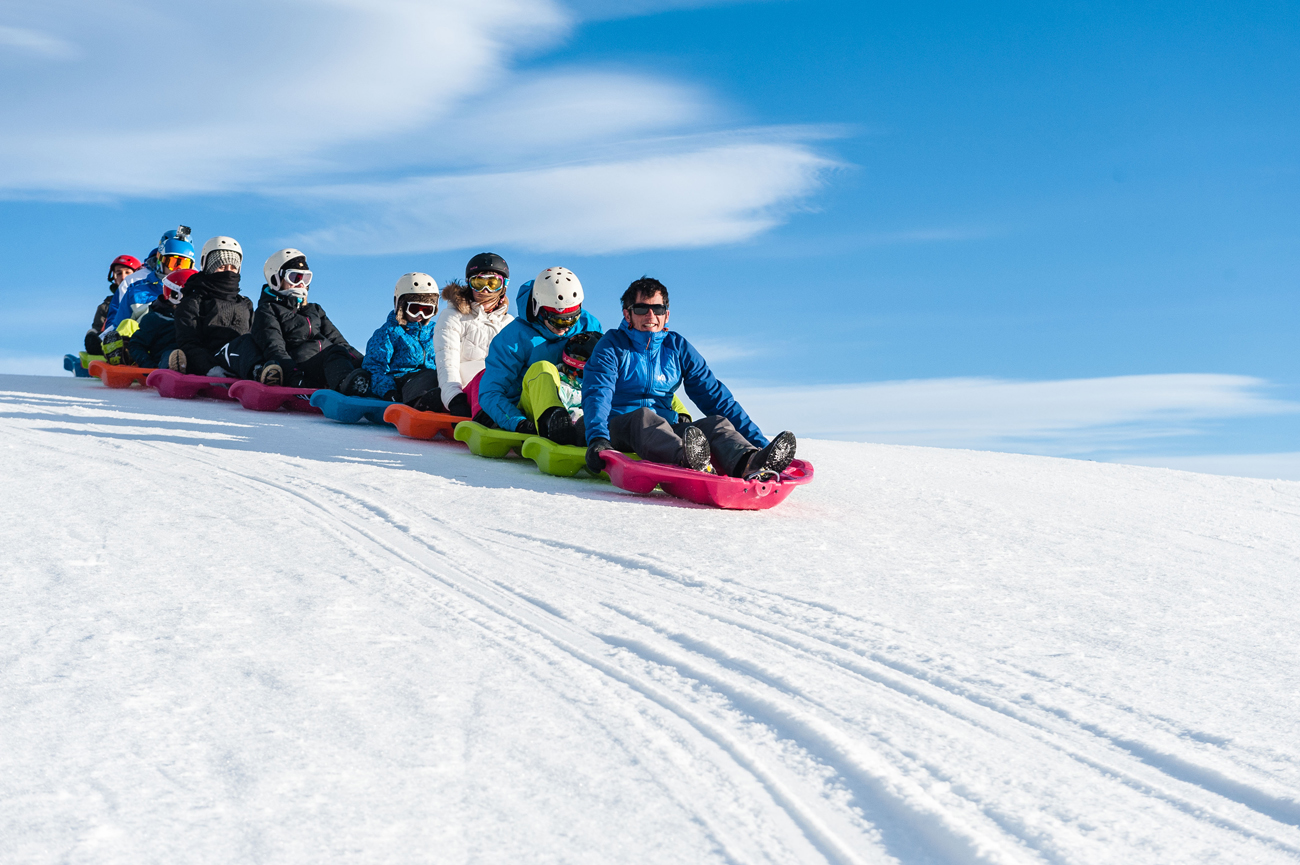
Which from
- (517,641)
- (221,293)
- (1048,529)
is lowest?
(517,641)

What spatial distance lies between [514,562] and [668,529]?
0.96 meters

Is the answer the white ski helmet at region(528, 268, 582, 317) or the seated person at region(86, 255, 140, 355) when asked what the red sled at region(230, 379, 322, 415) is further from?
the seated person at region(86, 255, 140, 355)

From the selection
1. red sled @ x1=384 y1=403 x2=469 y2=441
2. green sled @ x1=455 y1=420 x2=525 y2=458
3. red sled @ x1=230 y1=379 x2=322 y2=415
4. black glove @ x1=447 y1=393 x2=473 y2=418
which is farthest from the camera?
red sled @ x1=230 y1=379 x2=322 y2=415

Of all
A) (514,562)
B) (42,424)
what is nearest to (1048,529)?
(514,562)

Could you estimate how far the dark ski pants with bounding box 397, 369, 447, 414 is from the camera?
305 inches

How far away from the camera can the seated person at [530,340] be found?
21.7ft

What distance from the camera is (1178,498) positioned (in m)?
6.71

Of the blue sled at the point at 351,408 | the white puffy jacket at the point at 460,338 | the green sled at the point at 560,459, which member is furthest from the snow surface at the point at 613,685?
the blue sled at the point at 351,408

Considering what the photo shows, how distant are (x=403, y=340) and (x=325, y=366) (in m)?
0.96

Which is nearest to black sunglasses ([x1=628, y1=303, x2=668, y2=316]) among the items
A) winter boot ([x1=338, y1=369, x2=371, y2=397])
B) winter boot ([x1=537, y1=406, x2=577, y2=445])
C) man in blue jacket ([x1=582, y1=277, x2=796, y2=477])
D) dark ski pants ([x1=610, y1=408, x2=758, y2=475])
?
man in blue jacket ([x1=582, y1=277, x2=796, y2=477])

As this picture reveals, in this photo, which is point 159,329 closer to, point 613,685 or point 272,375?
point 272,375

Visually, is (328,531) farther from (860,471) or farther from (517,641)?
(860,471)

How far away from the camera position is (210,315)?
33.0 ft

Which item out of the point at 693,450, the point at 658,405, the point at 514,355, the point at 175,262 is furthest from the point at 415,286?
the point at 175,262
